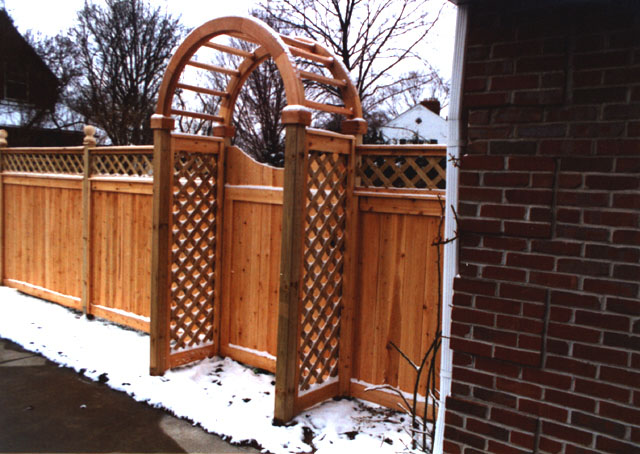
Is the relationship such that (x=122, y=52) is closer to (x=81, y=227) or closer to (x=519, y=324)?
(x=81, y=227)

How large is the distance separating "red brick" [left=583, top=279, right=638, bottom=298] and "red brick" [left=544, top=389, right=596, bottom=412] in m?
0.45

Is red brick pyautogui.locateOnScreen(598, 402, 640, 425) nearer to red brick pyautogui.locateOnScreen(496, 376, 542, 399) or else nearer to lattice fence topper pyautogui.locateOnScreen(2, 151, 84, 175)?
red brick pyautogui.locateOnScreen(496, 376, 542, 399)

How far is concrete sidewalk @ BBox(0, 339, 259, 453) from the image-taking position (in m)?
3.75

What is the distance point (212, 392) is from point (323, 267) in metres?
1.43

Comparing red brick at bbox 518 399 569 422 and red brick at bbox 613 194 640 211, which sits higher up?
red brick at bbox 613 194 640 211

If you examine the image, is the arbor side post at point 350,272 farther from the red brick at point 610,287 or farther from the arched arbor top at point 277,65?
the red brick at point 610,287

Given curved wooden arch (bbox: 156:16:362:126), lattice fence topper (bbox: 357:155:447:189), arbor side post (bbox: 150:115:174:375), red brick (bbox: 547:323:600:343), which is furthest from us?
arbor side post (bbox: 150:115:174:375)

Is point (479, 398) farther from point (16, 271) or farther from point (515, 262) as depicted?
point (16, 271)

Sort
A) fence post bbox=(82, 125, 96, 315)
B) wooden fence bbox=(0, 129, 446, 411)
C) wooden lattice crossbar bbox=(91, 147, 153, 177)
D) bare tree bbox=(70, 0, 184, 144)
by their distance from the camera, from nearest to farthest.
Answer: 1. wooden fence bbox=(0, 129, 446, 411)
2. wooden lattice crossbar bbox=(91, 147, 153, 177)
3. fence post bbox=(82, 125, 96, 315)
4. bare tree bbox=(70, 0, 184, 144)

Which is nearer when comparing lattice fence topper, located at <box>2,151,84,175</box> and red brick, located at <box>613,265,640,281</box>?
red brick, located at <box>613,265,640,281</box>

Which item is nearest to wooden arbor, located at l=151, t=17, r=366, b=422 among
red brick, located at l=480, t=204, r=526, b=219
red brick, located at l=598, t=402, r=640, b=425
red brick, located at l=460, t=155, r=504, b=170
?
red brick, located at l=460, t=155, r=504, b=170

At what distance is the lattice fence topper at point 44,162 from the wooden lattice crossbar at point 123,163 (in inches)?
15.2

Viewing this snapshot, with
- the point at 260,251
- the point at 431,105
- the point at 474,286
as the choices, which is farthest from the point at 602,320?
the point at 431,105

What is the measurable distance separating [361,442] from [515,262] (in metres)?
1.95
